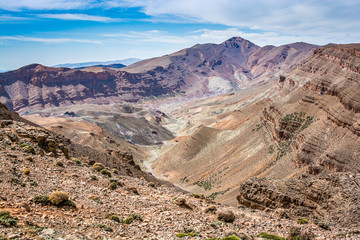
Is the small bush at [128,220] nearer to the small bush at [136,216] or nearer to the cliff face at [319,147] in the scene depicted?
the small bush at [136,216]

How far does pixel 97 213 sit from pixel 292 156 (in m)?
42.9

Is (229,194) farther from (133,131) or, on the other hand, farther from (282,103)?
(133,131)

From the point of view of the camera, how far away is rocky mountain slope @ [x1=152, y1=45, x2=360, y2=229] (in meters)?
24.5

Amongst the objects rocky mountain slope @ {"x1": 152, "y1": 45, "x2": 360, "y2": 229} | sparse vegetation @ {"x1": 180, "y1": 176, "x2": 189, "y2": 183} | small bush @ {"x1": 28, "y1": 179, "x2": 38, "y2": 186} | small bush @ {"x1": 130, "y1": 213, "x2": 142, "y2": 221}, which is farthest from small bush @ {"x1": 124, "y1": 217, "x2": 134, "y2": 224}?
sparse vegetation @ {"x1": 180, "y1": 176, "x2": 189, "y2": 183}

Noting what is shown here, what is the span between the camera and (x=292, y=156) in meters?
50.3

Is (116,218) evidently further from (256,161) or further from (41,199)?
(256,161)

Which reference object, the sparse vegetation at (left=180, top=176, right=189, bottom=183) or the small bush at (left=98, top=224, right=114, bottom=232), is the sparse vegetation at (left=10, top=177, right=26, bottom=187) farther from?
the sparse vegetation at (left=180, top=176, right=189, bottom=183)

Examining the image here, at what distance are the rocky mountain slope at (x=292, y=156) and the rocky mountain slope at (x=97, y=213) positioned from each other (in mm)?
6332

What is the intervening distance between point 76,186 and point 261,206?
16118 millimetres

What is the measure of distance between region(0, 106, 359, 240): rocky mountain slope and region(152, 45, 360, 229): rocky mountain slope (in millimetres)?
6332

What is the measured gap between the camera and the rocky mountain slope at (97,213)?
1192 centimetres

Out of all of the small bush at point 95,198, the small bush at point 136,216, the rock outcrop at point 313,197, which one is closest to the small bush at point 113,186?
the small bush at point 95,198

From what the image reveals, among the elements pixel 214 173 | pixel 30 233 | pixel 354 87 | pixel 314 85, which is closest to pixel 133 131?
pixel 214 173

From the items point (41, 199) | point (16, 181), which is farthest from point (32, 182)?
point (41, 199)
